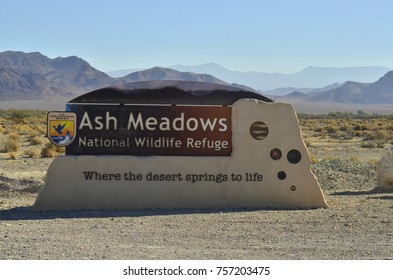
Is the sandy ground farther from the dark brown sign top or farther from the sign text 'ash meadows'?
the dark brown sign top

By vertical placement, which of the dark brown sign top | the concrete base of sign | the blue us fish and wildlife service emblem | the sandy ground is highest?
the dark brown sign top

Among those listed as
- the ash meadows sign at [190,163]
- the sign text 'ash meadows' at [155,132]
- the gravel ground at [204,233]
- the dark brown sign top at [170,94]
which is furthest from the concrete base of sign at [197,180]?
the dark brown sign top at [170,94]

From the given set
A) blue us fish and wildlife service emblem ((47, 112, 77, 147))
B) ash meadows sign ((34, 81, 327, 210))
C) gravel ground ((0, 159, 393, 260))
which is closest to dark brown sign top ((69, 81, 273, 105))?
ash meadows sign ((34, 81, 327, 210))

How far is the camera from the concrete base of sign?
14.8 m

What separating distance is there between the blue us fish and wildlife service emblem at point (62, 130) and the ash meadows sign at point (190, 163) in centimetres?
2

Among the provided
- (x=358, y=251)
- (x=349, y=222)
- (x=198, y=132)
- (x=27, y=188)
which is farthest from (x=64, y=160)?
(x=358, y=251)

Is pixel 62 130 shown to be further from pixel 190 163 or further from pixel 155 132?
pixel 190 163

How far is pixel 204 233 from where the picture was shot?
11.8m

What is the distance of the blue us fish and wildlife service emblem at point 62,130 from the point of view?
15016 mm

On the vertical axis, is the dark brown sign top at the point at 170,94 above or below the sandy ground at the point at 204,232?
above

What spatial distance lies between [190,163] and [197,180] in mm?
379

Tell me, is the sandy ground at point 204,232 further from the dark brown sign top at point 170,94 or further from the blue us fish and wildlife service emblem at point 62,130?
the dark brown sign top at point 170,94

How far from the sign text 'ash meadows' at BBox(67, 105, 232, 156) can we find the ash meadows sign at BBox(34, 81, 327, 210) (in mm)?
Answer: 21

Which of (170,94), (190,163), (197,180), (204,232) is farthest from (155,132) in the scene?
(204,232)
